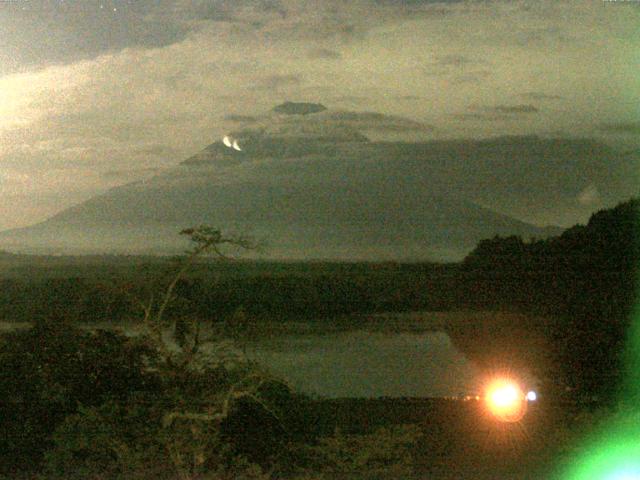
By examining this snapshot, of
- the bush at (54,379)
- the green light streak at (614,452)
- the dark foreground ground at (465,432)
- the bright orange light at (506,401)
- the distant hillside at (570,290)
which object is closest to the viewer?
the green light streak at (614,452)

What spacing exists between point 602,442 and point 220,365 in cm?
441

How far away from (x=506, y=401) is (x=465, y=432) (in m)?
0.71

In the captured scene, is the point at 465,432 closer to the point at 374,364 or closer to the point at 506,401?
the point at 506,401

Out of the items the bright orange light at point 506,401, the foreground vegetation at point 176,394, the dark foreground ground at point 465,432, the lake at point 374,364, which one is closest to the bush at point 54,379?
the foreground vegetation at point 176,394

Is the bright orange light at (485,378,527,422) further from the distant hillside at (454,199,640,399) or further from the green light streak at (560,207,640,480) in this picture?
the distant hillside at (454,199,640,399)

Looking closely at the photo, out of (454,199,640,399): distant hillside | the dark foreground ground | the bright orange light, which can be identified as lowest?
the dark foreground ground

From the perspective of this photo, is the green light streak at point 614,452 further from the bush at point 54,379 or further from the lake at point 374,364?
the bush at point 54,379

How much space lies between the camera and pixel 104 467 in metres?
8.34

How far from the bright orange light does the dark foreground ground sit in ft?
0.31

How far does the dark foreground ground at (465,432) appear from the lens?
866 centimetres

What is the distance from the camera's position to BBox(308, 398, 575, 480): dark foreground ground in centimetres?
866

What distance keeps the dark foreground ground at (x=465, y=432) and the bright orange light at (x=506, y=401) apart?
95 mm

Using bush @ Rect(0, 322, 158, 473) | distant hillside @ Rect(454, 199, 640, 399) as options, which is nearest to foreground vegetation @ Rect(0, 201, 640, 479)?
bush @ Rect(0, 322, 158, 473)

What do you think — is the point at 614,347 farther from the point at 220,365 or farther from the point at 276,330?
the point at 220,365
